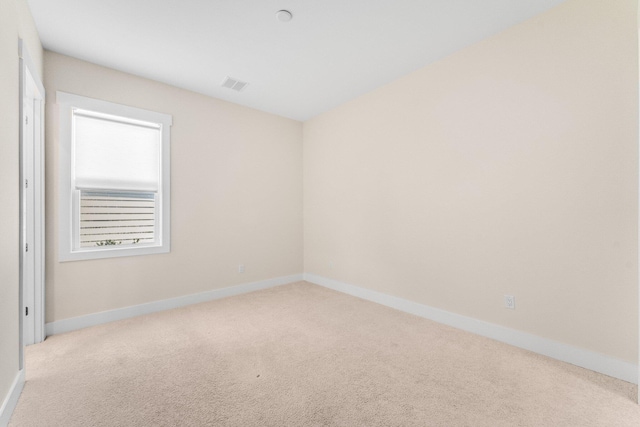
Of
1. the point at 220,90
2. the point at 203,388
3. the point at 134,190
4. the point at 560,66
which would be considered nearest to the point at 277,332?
the point at 203,388

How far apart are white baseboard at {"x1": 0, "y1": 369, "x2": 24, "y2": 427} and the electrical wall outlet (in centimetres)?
356

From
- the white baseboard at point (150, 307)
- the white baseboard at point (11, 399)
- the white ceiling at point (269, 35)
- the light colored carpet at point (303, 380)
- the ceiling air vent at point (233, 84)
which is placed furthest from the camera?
the ceiling air vent at point (233, 84)

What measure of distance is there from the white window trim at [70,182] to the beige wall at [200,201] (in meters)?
0.06

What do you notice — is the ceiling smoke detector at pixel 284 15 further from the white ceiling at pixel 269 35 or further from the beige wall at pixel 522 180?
the beige wall at pixel 522 180

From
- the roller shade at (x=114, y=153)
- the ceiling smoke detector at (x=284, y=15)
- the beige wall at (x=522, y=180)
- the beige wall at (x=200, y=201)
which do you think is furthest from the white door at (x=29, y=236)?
the beige wall at (x=522, y=180)

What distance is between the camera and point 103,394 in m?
1.83

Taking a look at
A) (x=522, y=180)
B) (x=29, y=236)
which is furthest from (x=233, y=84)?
(x=522, y=180)

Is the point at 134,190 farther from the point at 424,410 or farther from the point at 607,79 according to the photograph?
the point at 607,79

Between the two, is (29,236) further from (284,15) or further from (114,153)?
(284,15)

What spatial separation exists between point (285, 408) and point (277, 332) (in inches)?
44.5

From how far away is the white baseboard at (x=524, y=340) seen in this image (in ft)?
6.49

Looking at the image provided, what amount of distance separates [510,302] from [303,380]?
6.42ft

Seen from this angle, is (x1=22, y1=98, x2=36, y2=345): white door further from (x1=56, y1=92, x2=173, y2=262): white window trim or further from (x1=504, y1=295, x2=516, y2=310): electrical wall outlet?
(x1=504, y1=295, x2=516, y2=310): electrical wall outlet

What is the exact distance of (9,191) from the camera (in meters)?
1.70
